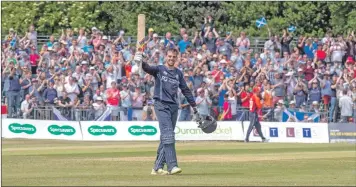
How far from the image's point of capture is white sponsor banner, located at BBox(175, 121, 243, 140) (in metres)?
37.5

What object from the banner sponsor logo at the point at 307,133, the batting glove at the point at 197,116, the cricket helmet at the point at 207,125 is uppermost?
the batting glove at the point at 197,116

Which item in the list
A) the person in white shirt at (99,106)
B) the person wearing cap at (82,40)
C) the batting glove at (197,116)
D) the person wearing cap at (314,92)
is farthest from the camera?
the person wearing cap at (82,40)

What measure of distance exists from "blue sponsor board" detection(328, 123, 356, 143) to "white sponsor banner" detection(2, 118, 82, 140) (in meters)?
8.66

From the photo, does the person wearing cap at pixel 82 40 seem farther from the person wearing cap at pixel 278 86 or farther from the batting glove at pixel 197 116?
the batting glove at pixel 197 116

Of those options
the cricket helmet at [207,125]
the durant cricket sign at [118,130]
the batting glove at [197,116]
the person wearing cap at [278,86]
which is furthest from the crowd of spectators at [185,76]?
the batting glove at [197,116]

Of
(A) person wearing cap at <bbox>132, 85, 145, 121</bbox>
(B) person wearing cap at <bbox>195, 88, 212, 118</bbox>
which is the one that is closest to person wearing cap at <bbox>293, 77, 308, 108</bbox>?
(B) person wearing cap at <bbox>195, 88, 212, 118</bbox>

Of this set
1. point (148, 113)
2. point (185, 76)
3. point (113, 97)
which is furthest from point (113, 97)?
point (185, 76)

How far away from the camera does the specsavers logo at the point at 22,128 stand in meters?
37.5

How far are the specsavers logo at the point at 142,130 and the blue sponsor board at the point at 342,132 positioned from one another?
607 cm

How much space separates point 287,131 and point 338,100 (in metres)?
2.48

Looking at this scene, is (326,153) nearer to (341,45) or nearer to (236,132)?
(236,132)

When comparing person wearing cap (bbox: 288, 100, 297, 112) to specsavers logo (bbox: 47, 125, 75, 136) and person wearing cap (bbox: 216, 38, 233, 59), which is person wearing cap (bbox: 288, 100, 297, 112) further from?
Answer: specsavers logo (bbox: 47, 125, 75, 136)

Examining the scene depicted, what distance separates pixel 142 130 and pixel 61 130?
9.27ft

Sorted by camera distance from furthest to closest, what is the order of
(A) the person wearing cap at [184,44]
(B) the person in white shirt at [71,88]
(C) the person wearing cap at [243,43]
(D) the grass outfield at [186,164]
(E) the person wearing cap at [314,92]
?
(C) the person wearing cap at [243,43]
(A) the person wearing cap at [184,44]
(E) the person wearing cap at [314,92]
(B) the person in white shirt at [71,88]
(D) the grass outfield at [186,164]
